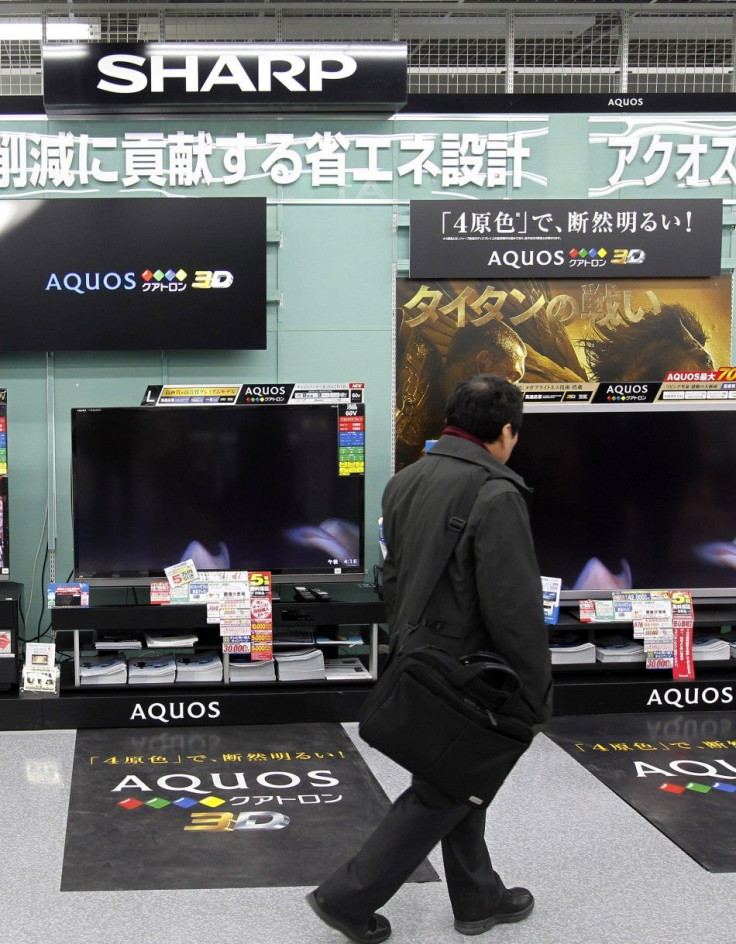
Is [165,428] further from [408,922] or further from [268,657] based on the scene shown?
[408,922]

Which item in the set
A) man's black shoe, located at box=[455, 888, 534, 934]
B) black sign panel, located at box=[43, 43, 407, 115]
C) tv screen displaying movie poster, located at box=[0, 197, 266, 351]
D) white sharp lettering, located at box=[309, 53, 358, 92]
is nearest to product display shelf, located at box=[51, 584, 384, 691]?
tv screen displaying movie poster, located at box=[0, 197, 266, 351]

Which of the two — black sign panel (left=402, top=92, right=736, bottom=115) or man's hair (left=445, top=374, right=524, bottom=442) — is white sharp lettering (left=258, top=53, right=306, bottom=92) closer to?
black sign panel (left=402, top=92, right=736, bottom=115)

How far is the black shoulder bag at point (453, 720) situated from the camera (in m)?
2.38

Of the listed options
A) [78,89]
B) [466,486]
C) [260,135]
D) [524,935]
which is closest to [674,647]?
[524,935]

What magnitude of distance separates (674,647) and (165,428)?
8.03ft

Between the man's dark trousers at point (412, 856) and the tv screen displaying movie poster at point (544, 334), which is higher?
the tv screen displaying movie poster at point (544, 334)

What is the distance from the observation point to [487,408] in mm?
2551

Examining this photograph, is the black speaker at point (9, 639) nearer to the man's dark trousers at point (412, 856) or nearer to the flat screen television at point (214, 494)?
the flat screen television at point (214, 494)

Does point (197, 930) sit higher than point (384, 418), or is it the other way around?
point (384, 418)

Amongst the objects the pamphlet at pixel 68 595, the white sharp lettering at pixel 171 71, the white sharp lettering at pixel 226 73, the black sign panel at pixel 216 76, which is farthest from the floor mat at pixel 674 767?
the white sharp lettering at pixel 171 71

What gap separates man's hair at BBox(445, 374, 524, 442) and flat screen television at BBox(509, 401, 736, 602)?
1.98 meters

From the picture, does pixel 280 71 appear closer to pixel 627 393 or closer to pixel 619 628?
pixel 627 393

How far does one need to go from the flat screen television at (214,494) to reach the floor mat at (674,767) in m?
1.25

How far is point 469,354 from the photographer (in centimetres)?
498
